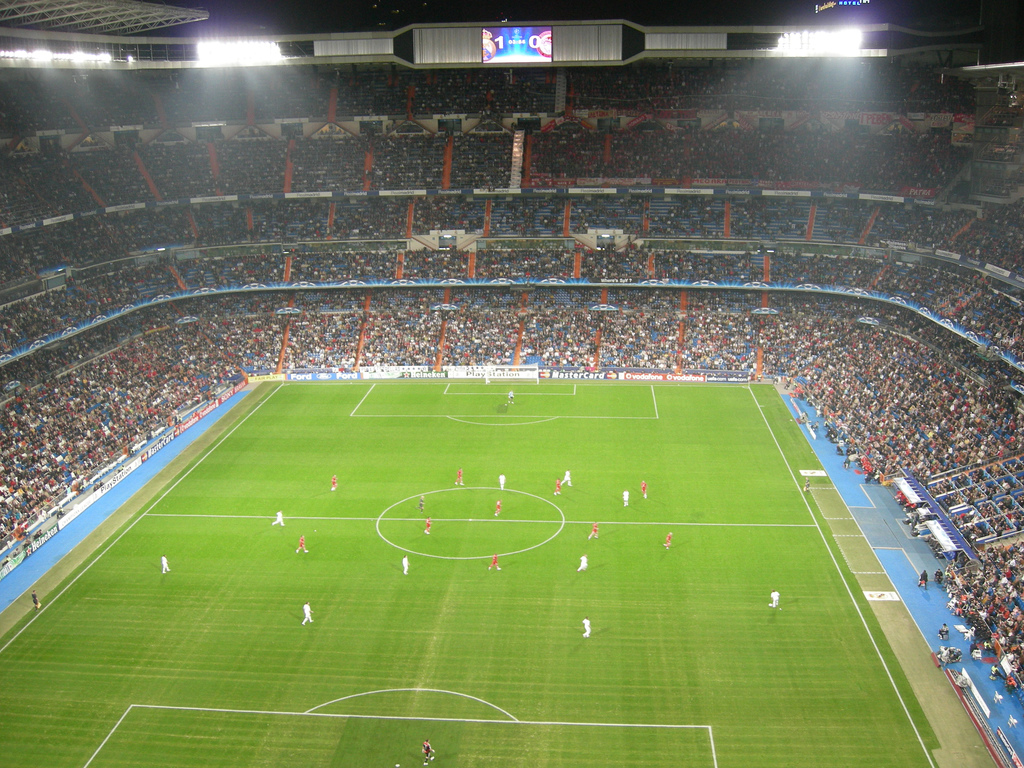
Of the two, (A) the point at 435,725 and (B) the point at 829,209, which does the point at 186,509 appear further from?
(B) the point at 829,209

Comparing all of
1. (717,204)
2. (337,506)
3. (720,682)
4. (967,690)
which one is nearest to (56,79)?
(337,506)

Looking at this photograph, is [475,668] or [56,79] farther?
[56,79]

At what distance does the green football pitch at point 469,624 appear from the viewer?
78.7ft

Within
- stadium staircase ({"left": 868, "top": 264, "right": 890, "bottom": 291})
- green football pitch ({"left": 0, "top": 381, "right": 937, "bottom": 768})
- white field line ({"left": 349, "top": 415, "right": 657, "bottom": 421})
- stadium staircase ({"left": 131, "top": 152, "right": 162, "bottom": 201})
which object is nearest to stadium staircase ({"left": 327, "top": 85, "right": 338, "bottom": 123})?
stadium staircase ({"left": 131, "top": 152, "right": 162, "bottom": 201})

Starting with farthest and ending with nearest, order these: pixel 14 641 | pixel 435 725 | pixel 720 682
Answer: pixel 14 641
pixel 720 682
pixel 435 725

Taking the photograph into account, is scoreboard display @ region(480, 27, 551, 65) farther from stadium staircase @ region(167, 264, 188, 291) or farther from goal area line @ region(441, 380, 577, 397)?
stadium staircase @ region(167, 264, 188, 291)

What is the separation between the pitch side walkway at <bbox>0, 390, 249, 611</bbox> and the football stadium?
0.27 metres

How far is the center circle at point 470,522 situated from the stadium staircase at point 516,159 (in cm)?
3315

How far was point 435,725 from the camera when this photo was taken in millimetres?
24422

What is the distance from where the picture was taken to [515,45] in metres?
61.6

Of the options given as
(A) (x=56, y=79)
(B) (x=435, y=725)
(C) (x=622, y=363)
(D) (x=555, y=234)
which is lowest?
(B) (x=435, y=725)

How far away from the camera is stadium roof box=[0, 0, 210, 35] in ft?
143

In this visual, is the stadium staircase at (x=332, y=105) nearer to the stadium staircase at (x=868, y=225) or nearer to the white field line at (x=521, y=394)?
the white field line at (x=521, y=394)

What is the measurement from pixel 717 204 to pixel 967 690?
45.9m
